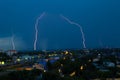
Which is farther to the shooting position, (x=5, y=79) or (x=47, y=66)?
(x=47, y=66)

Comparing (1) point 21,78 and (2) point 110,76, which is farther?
(2) point 110,76

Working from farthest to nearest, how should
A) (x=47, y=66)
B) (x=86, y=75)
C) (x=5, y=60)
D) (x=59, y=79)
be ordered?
(x=5, y=60) < (x=47, y=66) < (x=86, y=75) < (x=59, y=79)

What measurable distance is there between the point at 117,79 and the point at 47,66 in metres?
12.9

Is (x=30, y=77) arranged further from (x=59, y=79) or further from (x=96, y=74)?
(x=96, y=74)

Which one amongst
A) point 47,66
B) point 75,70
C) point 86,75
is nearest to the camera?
point 86,75

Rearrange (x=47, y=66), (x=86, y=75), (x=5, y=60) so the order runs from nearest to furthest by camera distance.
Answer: (x=86, y=75)
(x=47, y=66)
(x=5, y=60)

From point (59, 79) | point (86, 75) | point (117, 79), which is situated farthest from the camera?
point (86, 75)

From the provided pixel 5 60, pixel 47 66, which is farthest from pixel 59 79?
pixel 5 60

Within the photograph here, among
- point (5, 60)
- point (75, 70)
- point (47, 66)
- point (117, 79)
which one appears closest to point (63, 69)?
point (75, 70)

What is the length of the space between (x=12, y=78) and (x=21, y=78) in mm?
780

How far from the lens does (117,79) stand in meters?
24.2

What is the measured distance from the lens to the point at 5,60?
177 feet

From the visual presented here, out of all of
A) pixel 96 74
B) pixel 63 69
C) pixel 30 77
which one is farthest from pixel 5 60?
pixel 30 77

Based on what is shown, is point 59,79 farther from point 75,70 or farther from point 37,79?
point 75,70
